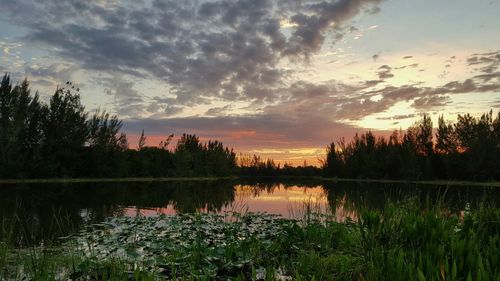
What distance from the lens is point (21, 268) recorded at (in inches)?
304

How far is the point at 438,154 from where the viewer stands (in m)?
87.6

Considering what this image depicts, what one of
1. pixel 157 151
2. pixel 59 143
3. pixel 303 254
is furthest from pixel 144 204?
pixel 157 151

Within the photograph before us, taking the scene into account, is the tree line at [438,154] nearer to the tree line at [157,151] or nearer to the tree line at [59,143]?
the tree line at [157,151]

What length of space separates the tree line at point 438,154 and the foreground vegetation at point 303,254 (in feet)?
239

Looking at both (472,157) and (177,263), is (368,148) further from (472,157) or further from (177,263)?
(177,263)

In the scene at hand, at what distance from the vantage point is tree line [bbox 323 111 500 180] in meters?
75.6

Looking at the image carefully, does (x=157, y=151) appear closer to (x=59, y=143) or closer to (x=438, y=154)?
(x=59, y=143)

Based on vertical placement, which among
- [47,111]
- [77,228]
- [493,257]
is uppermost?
[47,111]

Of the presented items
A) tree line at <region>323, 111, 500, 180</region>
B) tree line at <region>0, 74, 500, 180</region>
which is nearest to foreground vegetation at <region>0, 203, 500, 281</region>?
tree line at <region>0, 74, 500, 180</region>

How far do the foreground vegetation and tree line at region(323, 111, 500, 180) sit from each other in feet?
239

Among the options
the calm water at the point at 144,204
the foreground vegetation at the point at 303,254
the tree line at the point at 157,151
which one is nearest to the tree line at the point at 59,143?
the tree line at the point at 157,151

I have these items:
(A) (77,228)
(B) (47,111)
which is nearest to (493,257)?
(A) (77,228)

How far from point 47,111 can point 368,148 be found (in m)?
81.0

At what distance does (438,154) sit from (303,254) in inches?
3511
